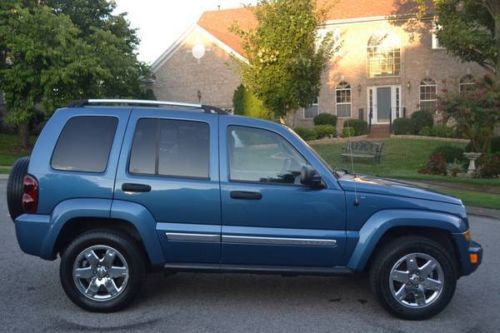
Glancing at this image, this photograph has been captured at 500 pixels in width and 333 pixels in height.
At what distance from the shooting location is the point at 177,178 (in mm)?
5207

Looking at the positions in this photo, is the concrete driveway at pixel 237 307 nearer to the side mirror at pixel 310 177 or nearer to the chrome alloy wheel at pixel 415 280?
the chrome alloy wheel at pixel 415 280

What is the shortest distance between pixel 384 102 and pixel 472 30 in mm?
9329

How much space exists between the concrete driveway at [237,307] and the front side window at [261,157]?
50.1 inches

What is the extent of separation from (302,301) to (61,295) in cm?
247

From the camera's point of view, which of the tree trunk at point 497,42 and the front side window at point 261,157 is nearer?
the front side window at point 261,157

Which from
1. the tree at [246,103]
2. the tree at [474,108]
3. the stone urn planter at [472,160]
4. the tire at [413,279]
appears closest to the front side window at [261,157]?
the tire at [413,279]

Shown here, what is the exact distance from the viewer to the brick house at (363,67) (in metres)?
31.7

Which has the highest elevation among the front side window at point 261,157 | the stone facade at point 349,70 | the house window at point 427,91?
the stone facade at point 349,70

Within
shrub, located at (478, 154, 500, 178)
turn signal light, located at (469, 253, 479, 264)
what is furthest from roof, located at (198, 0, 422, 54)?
turn signal light, located at (469, 253, 479, 264)

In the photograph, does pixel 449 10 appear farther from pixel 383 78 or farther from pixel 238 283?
pixel 238 283

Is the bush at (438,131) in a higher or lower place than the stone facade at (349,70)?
lower

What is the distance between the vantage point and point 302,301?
18.6 ft

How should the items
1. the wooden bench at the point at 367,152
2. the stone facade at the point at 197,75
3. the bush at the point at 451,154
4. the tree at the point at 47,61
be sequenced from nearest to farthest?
the bush at the point at 451,154 < the wooden bench at the point at 367,152 < the tree at the point at 47,61 < the stone facade at the point at 197,75

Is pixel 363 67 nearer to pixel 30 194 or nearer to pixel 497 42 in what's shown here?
pixel 497 42
